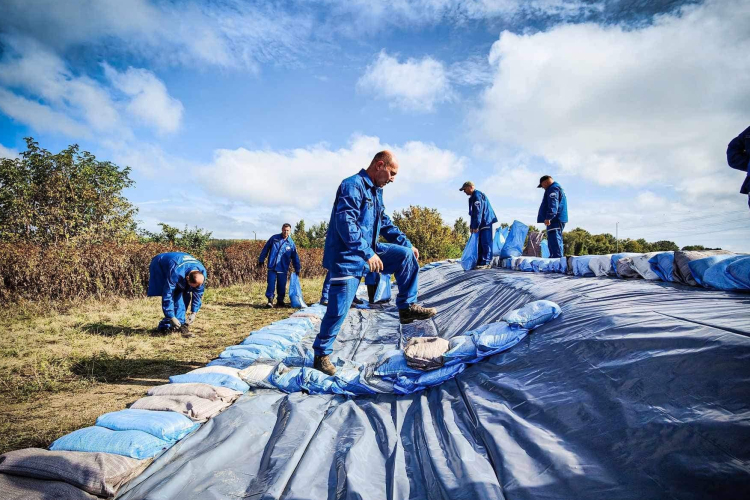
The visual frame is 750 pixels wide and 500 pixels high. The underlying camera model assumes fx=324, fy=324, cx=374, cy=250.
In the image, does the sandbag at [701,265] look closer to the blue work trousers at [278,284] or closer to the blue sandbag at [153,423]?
the blue sandbag at [153,423]

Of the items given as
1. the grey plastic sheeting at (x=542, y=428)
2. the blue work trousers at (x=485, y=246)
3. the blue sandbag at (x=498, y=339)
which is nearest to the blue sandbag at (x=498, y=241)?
the blue work trousers at (x=485, y=246)

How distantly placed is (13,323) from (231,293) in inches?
144

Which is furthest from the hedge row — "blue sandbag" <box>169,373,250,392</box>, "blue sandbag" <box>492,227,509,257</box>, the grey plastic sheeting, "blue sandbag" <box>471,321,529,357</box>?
"blue sandbag" <box>492,227,509,257</box>

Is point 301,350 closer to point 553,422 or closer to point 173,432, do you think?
point 173,432

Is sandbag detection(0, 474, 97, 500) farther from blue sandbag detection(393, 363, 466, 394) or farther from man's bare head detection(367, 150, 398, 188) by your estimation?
man's bare head detection(367, 150, 398, 188)

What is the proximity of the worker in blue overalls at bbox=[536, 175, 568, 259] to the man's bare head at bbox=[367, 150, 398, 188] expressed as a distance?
3936mm

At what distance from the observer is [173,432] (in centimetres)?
160

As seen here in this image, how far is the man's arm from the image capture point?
92.0 inches

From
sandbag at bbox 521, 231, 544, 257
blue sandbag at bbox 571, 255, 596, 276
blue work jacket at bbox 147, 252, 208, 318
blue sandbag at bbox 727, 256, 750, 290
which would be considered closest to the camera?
blue sandbag at bbox 727, 256, 750, 290

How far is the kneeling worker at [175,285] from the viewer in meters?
3.97

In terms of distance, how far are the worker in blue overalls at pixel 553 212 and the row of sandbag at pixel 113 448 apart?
5308 millimetres

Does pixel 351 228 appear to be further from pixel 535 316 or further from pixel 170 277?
pixel 170 277

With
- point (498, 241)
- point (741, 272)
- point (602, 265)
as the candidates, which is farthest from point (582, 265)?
point (498, 241)

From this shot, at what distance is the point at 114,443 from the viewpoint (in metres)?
1.45
